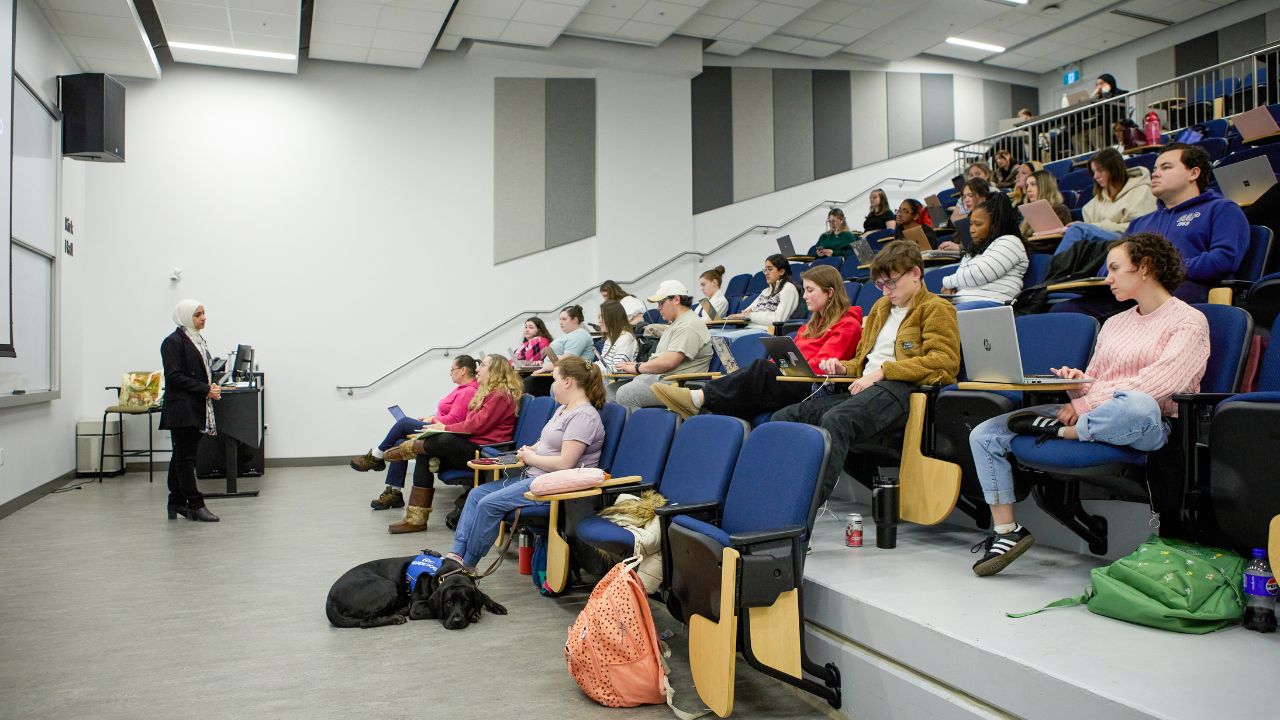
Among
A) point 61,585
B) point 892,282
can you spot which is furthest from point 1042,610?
point 61,585

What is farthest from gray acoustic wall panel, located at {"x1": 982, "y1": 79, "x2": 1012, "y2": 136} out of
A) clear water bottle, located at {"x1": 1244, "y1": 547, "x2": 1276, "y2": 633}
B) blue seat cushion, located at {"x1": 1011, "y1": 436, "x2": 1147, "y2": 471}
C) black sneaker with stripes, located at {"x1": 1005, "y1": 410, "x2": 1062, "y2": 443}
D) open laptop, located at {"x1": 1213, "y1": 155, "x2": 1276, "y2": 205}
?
clear water bottle, located at {"x1": 1244, "y1": 547, "x2": 1276, "y2": 633}

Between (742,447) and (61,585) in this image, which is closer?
(742,447)

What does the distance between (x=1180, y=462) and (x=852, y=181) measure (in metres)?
8.99

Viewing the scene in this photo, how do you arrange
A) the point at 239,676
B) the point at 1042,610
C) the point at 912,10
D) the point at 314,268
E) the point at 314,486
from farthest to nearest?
1. the point at 912,10
2. the point at 314,268
3. the point at 314,486
4. the point at 239,676
5. the point at 1042,610

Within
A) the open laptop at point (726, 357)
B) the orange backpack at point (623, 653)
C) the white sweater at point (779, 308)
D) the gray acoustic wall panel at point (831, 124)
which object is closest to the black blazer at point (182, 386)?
the open laptop at point (726, 357)

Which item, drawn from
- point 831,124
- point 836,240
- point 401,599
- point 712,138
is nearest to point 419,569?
point 401,599

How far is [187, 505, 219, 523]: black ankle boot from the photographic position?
525 cm

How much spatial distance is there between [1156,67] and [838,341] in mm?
9604

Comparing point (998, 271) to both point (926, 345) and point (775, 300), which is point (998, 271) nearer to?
point (926, 345)

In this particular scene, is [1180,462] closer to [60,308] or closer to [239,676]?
[239,676]

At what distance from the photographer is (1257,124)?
5352 mm

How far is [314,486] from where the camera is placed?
6.87 m

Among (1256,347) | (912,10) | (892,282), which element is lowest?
(1256,347)

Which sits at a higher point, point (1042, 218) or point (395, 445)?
point (1042, 218)
